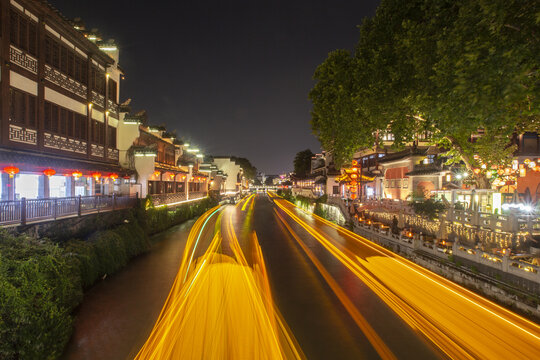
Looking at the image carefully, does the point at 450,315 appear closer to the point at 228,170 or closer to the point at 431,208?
the point at 431,208

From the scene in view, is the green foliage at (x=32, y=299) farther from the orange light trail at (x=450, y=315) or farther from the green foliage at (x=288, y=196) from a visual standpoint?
the green foliage at (x=288, y=196)

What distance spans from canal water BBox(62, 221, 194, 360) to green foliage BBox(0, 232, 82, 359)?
0.52m

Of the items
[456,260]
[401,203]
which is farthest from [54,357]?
[401,203]

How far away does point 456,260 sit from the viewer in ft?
39.3

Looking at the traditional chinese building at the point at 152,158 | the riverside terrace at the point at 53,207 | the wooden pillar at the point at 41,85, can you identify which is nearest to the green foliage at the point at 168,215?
the traditional chinese building at the point at 152,158

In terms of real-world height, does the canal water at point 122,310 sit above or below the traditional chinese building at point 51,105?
below

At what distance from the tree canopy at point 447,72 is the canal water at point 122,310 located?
37.6 feet

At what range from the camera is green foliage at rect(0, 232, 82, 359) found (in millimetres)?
5359

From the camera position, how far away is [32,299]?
599cm

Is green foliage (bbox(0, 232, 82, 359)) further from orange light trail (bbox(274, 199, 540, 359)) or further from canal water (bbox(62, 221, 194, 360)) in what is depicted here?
orange light trail (bbox(274, 199, 540, 359))

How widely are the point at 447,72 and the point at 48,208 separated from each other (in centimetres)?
1542

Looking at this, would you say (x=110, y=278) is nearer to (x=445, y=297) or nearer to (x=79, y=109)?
(x=79, y=109)

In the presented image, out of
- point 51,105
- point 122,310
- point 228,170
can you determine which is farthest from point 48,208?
point 228,170

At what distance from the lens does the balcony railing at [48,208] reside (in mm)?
9391
